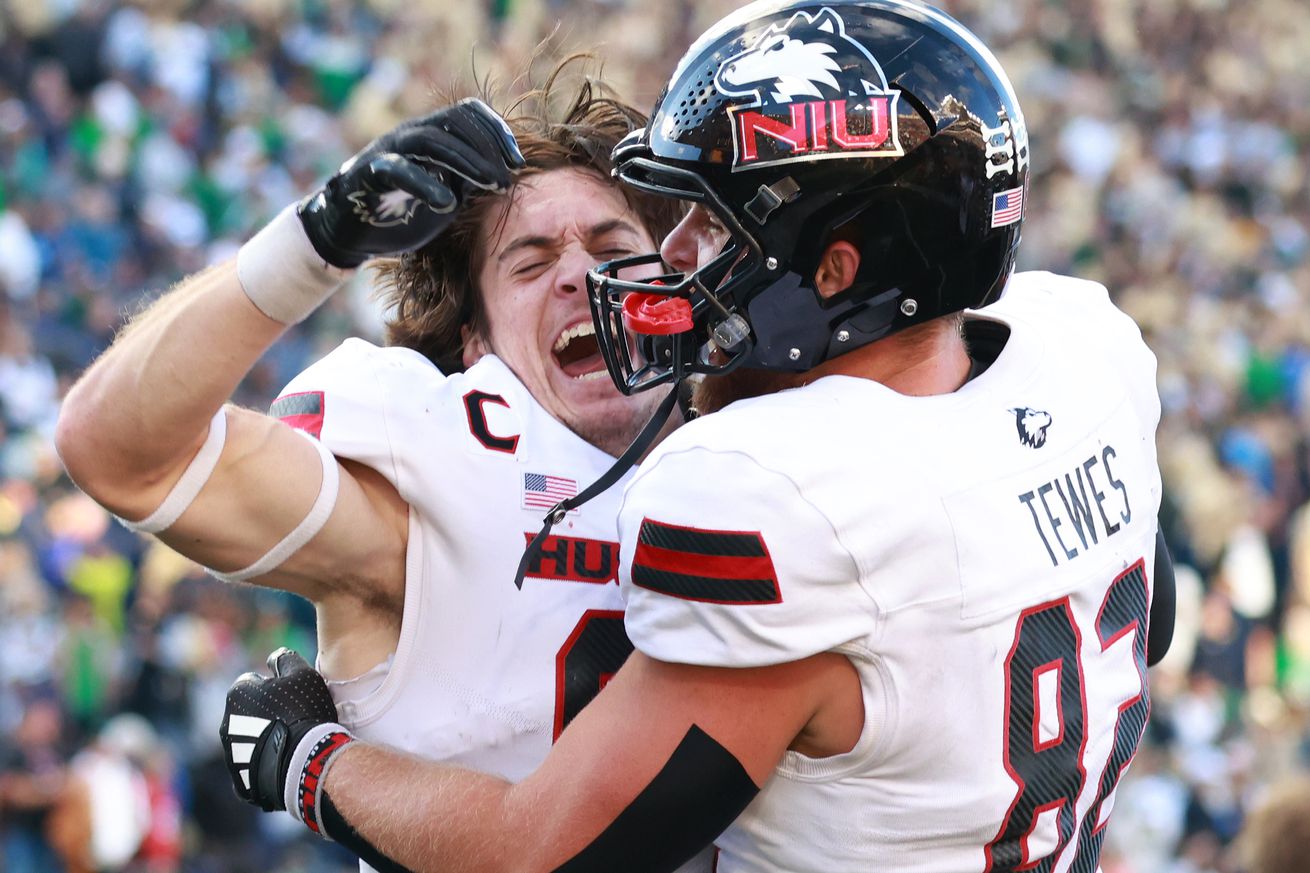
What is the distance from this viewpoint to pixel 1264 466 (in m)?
10.2

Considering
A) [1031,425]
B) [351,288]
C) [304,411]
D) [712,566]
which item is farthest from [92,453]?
[351,288]

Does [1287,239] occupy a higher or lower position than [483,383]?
lower

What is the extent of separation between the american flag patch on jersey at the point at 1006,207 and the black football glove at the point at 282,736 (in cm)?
122

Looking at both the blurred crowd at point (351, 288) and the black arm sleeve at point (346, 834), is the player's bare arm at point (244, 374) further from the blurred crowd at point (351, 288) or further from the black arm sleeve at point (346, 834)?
the blurred crowd at point (351, 288)

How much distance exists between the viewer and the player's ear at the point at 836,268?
225 cm

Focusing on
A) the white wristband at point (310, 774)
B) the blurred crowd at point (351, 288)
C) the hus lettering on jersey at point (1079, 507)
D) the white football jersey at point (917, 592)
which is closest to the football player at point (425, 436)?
the white wristband at point (310, 774)

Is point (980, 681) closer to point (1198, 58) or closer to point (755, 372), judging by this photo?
point (755, 372)

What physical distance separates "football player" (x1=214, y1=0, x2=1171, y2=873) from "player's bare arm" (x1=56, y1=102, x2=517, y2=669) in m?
0.30

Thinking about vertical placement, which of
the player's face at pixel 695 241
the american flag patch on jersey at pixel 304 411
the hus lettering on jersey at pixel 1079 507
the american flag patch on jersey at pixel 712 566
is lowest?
the hus lettering on jersey at pixel 1079 507

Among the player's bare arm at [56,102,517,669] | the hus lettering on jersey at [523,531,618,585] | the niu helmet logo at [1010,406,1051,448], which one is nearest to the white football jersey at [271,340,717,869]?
the hus lettering on jersey at [523,531,618,585]

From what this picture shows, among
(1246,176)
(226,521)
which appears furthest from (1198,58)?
(226,521)

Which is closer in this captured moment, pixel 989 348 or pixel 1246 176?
pixel 989 348

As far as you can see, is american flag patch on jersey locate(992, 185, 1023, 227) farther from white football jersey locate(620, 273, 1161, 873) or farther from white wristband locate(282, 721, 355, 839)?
white wristband locate(282, 721, 355, 839)

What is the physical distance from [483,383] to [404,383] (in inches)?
6.8
